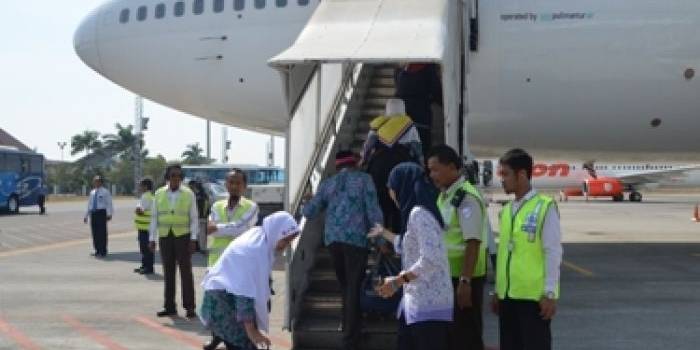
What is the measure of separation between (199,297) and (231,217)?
318 centimetres

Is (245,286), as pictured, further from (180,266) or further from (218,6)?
(218,6)

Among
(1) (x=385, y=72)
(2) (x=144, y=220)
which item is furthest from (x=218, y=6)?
(2) (x=144, y=220)

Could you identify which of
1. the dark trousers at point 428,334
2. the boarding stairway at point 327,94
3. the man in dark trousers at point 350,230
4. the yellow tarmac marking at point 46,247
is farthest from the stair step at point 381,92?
the yellow tarmac marking at point 46,247

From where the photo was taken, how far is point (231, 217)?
28.4 feet

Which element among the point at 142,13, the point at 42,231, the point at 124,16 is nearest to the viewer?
the point at 142,13

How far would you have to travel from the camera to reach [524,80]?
12922 millimetres

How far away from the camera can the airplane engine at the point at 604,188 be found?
→ 2026 inches

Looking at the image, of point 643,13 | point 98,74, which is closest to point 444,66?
point 643,13

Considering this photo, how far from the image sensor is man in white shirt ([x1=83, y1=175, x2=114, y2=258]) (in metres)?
17.1

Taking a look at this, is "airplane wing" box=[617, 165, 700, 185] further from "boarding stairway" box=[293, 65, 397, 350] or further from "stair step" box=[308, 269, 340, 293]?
"stair step" box=[308, 269, 340, 293]

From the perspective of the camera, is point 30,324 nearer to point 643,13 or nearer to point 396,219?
point 396,219

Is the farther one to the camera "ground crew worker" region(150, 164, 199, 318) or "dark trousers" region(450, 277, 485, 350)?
"ground crew worker" region(150, 164, 199, 318)

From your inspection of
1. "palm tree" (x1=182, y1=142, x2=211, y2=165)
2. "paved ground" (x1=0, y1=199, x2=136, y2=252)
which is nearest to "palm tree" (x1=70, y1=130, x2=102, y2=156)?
"palm tree" (x1=182, y1=142, x2=211, y2=165)

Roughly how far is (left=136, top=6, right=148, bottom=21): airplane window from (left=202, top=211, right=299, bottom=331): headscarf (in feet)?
35.6
